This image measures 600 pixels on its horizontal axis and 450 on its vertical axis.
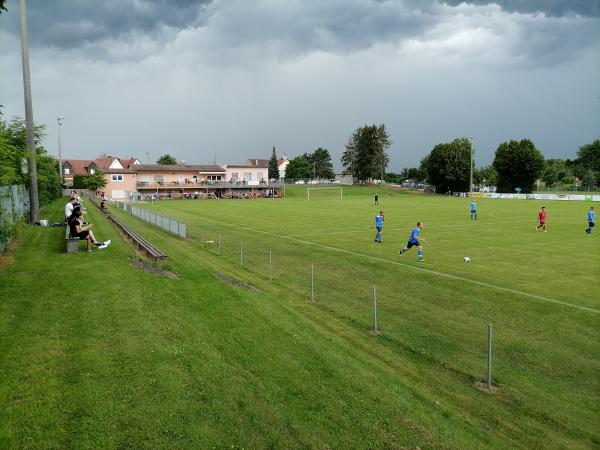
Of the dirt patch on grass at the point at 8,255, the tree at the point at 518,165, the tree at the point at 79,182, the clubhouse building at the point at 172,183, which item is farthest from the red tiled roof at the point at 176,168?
the dirt patch on grass at the point at 8,255

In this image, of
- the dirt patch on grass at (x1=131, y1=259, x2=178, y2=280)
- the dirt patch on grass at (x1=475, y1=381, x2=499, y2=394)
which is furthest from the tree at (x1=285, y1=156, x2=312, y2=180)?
the dirt patch on grass at (x1=475, y1=381, x2=499, y2=394)

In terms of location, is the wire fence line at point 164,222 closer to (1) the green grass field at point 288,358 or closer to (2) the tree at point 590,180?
(1) the green grass field at point 288,358

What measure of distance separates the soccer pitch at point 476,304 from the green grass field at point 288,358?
0.06m

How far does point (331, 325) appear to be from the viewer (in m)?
11.3

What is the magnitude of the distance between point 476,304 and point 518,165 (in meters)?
96.4

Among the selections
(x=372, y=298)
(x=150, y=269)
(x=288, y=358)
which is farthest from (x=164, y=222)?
(x=288, y=358)

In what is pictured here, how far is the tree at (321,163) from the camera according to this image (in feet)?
600

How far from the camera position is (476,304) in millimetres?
13117

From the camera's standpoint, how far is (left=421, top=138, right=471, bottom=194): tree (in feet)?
336

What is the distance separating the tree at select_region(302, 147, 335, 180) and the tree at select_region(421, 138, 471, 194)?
7785 cm

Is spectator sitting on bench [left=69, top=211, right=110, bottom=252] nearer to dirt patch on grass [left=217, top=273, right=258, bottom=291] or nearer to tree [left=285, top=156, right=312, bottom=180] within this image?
dirt patch on grass [left=217, top=273, right=258, bottom=291]

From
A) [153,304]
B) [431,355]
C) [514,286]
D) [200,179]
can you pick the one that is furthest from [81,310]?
[200,179]

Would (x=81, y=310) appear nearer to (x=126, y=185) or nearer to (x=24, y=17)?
(x=24, y=17)

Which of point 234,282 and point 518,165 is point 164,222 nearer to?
point 234,282
